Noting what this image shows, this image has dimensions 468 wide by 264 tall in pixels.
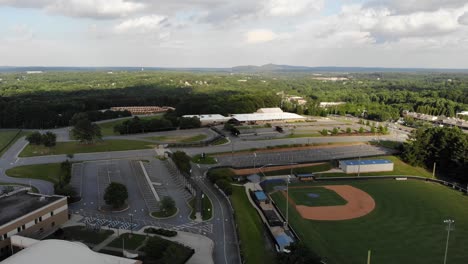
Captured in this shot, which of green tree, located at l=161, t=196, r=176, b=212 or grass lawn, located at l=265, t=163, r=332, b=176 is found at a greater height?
green tree, located at l=161, t=196, r=176, b=212

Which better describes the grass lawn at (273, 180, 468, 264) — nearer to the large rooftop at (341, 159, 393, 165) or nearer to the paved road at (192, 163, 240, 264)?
the paved road at (192, 163, 240, 264)

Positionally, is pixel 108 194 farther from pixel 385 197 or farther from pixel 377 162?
pixel 377 162

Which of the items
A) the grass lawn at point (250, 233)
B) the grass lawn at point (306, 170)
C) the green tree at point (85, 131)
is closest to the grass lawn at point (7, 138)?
the green tree at point (85, 131)

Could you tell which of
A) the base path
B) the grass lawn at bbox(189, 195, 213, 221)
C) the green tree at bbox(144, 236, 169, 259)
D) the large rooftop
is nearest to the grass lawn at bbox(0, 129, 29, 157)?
the grass lawn at bbox(189, 195, 213, 221)

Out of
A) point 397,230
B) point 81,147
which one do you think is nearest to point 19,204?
point 81,147

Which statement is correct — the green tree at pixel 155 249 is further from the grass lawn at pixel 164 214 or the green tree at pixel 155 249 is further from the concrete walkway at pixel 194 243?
the grass lawn at pixel 164 214

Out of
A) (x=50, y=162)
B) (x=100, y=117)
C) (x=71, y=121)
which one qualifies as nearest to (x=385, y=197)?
(x=50, y=162)

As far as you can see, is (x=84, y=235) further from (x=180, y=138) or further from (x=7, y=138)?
(x=7, y=138)
